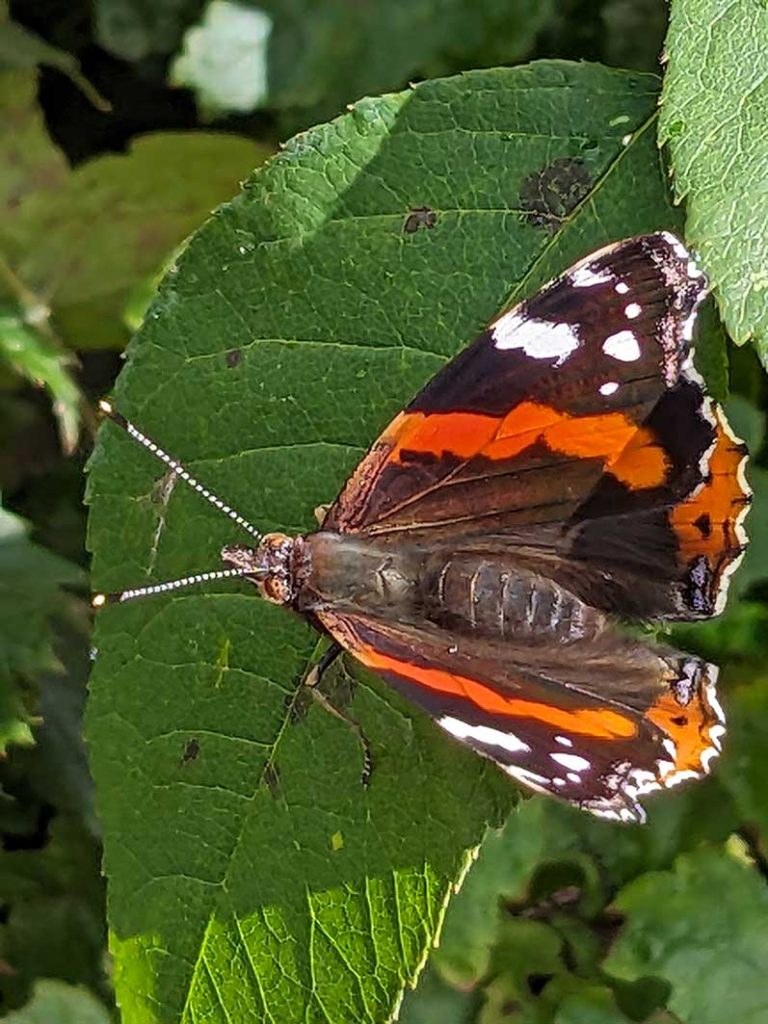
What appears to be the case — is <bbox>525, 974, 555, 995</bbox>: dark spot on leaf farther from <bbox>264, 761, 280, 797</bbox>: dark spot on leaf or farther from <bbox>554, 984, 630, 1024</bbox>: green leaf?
<bbox>264, 761, 280, 797</bbox>: dark spot on leaf

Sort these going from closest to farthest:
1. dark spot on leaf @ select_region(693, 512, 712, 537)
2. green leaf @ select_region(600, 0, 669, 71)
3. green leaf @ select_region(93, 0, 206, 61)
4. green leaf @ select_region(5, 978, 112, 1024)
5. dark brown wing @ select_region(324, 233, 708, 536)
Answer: dark brown wing @ select_region(324, 233, 708, 536), dark spot on leaf @ select_region(693, 512, 712, 537), green leaf @ select_region(5, 978, 112, 1024), green leaf @ select_region(600, 0, 669, 71), green leaf @ select_region(93, 0, 206, 61)

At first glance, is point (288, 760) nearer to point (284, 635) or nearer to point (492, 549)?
point (284, 635)

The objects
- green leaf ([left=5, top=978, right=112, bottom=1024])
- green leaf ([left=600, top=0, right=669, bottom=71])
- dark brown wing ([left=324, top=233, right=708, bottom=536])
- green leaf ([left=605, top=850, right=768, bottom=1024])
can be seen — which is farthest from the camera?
green leaf ([left=600, top=0, right=669, bottom=71])

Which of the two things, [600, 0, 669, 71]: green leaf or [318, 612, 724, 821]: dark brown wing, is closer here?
[318, 612, 724, 821]: dark brown wing

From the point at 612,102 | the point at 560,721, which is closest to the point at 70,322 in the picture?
the point at 612,102

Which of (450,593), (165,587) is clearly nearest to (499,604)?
(450,593)

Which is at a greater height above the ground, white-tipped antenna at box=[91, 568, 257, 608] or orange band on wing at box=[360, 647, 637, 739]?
white-tipped antenna at box=[91, 568, 257, 608]

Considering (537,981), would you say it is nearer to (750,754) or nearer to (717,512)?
(750,754)

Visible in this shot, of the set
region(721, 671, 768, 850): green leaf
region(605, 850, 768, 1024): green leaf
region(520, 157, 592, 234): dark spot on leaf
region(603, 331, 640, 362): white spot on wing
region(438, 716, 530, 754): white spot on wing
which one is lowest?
region(605, 850, 768, 1024): green leaf

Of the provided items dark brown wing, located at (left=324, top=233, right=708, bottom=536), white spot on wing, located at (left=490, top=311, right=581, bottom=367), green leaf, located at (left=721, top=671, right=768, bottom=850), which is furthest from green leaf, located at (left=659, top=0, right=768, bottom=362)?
green leaf, located at (left=721, top=671, right=768, bottom=850)
